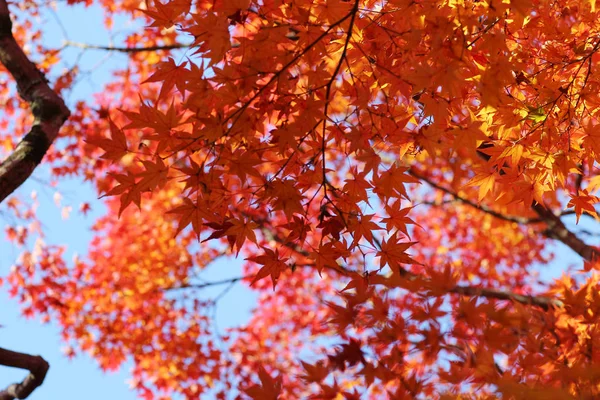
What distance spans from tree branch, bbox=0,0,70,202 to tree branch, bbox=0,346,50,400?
91cm

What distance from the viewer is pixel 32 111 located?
12.5 ft

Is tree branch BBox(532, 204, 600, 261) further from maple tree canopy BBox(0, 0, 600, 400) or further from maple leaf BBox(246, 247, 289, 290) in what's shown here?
maple leaf BBox(246, 247, 289, 290)

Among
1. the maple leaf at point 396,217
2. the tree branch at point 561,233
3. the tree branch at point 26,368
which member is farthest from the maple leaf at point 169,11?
the tree branch at point 561,233

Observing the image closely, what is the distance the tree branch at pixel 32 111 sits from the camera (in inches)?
132

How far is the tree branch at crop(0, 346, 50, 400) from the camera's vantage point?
321 centimetres

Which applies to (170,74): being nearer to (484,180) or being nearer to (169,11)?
(169,11)

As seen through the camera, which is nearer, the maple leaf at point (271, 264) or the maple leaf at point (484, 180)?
the maple leaf at point (271, 264)

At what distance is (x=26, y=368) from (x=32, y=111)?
1.69 meters

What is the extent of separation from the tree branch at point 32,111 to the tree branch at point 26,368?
3.00 ft

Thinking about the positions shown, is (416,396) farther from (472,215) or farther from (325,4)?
(472,215)

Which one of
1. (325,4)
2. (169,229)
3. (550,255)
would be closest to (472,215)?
(550,255)

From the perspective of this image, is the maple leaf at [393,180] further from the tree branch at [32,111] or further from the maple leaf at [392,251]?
the tree branch at [32,111]

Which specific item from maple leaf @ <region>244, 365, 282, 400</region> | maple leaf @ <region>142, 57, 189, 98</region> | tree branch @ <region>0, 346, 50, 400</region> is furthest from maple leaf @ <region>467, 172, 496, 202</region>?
tree branch @ <region>0, 346, 50, 400</region>

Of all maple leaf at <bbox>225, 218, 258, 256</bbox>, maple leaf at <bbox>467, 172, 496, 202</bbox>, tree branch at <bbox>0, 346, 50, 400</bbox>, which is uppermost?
maple leaf at <bbox>467, 172, 496, 202</bbox>
